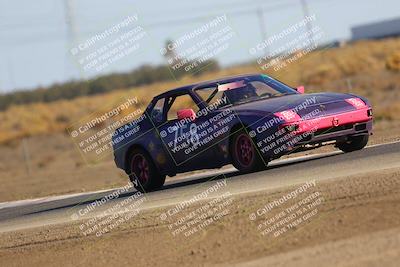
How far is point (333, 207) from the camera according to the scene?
9258 millimetres

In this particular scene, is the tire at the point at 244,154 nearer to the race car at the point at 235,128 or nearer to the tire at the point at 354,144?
the race car at the point at 235,128

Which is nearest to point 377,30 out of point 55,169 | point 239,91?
point 55,169

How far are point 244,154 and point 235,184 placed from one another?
2.35 ft

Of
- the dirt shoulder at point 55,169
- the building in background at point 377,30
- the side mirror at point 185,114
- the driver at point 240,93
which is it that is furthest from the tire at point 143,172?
the building in background at point 377,30

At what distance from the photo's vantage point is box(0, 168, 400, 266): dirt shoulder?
8.40 metres

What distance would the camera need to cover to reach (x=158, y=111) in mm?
14359

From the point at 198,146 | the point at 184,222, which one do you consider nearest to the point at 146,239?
the point at 184,222

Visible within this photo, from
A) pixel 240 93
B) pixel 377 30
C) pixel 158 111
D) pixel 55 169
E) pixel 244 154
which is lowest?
pixel 377 30

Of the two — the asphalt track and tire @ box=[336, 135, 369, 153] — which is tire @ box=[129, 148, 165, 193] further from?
tire @ box=[336, 135, 369, 153]

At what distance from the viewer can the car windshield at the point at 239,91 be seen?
13.6 m

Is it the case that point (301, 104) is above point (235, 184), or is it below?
above

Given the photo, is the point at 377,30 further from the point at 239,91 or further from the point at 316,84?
the point at 239,91

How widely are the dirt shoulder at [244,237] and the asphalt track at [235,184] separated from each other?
752mm

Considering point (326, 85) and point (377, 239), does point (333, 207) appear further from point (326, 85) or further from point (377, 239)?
point (326, 85)
